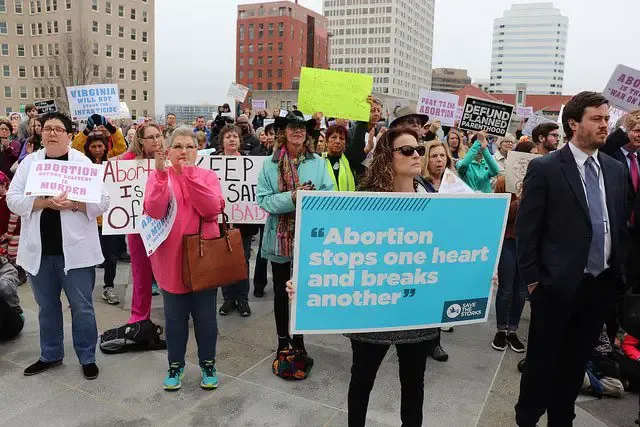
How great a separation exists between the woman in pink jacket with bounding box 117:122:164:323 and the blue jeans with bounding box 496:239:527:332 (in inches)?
136

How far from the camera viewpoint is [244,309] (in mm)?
5598

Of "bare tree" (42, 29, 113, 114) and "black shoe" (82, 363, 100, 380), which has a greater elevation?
"bare tree" (42, 29, 113, 114)

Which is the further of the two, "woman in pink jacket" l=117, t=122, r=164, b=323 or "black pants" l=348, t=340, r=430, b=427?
"woman in pink jacket" l=117, t=122, r=164, b=323

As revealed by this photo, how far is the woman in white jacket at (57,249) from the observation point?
154 inches

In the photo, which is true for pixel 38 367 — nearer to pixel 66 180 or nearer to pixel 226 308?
pixel 66 180

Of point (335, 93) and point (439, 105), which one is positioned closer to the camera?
point (335, 93)

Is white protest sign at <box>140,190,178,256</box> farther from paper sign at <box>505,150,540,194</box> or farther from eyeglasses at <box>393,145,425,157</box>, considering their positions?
paper sign at <box>505,150,540,194</box>

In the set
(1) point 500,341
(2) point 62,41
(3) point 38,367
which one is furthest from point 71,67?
(1) point 500,341

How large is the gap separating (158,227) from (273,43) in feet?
374

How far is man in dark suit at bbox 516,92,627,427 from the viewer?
2.92 metres

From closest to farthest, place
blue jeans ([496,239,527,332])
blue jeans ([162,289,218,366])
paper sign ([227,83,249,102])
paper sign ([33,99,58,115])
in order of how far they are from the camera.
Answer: blue jeans ([162,289,218,366])
blue jeans ([496,239,527,332])
paper sign ([33,99,58,115])
paper sign ([227,83,249,102])

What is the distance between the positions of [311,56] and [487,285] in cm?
12324

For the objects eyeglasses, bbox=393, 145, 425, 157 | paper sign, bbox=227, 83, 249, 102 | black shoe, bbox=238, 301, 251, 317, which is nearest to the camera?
eyeglasses, bbox=393, 145, 425, 157

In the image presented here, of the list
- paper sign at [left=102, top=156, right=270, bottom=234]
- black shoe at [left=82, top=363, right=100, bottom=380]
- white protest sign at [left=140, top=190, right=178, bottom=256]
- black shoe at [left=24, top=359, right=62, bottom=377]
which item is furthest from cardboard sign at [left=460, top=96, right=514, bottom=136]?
black shoe at [left=24, top=359, right=62, bottom=377]
